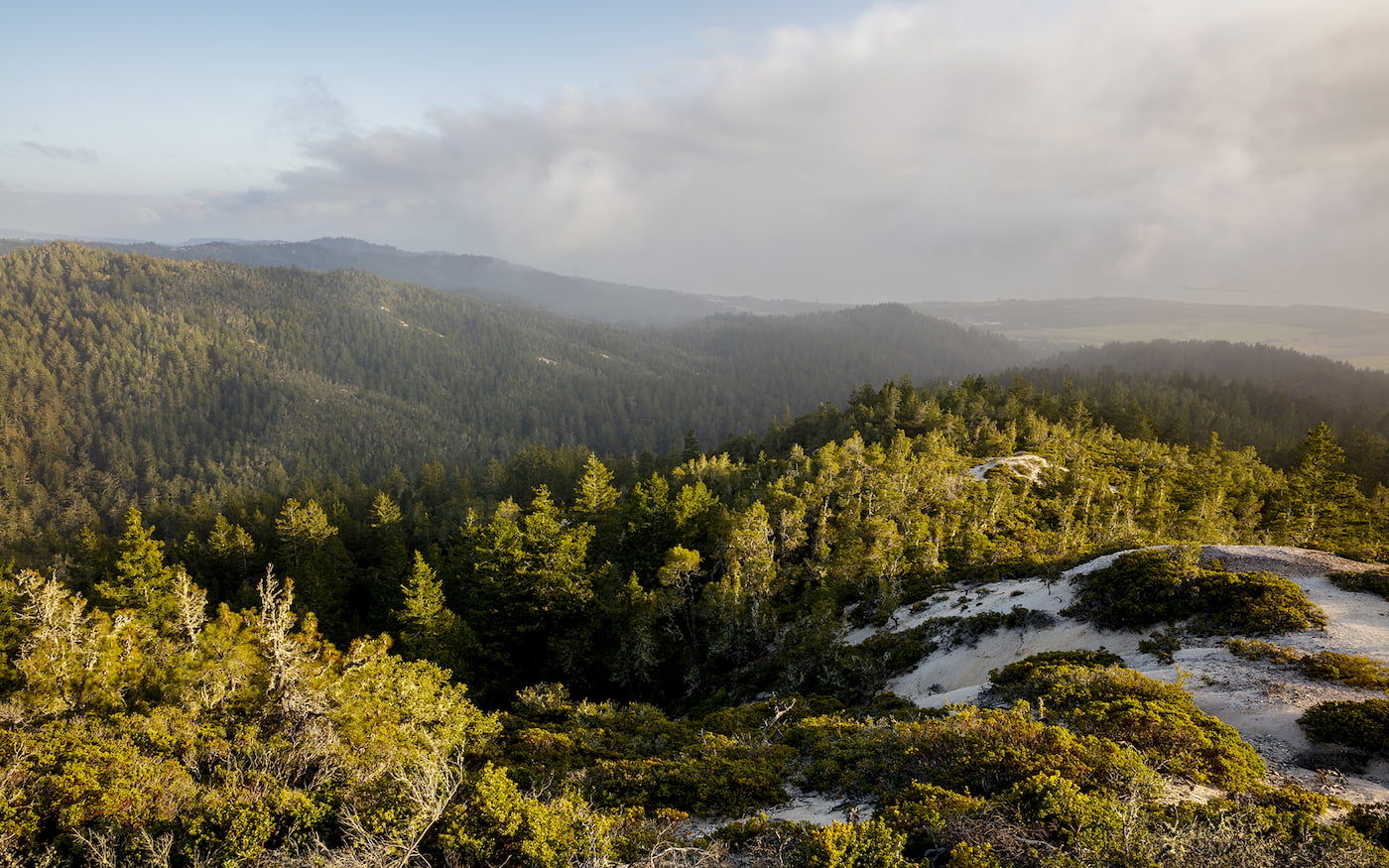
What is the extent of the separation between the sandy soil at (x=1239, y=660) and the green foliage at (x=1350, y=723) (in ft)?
1.28

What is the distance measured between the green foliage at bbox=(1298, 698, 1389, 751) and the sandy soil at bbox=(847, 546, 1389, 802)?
15.4 inches

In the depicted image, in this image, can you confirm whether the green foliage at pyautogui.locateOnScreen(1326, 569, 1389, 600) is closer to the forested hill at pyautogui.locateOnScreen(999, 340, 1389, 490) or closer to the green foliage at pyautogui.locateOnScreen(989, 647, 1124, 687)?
the green foliage at pyautogui.locateOnScreen(989, 647, 1124, 687)

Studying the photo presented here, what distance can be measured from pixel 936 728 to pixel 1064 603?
17.6 m

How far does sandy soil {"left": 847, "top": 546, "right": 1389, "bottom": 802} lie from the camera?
1530 centimetres

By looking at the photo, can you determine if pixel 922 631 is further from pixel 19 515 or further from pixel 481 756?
pixel 19 515

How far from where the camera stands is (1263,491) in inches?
2441

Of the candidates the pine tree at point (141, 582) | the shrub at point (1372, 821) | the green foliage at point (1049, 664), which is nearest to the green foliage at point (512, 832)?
the shrub at point (1372, 821)

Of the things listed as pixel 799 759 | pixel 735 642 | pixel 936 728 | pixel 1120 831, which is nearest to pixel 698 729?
pixel 799 759

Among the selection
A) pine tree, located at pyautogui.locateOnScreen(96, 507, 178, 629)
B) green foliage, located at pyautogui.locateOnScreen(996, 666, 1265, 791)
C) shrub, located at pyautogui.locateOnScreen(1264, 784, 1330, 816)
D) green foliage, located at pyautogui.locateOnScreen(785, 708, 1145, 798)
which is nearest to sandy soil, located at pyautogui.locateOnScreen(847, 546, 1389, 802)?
green foliage, located at pyautogui.locateOnScreen(996, 666, 1265, 791)

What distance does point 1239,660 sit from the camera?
20422 millimetres

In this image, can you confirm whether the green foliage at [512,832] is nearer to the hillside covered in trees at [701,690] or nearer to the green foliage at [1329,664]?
the hillside covered in trees at [701,690]

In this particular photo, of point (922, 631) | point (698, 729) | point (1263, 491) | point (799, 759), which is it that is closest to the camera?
point (799, 759)

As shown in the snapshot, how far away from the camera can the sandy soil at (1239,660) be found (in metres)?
15.3

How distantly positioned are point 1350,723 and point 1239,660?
19.0 feet
